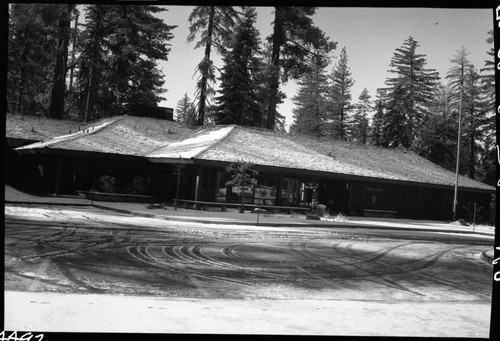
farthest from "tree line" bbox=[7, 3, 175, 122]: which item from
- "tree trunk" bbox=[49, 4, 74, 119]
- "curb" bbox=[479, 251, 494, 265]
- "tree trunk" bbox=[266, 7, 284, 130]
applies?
"curb" bbox=[479, 251, 494, 265]

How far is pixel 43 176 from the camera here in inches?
1171

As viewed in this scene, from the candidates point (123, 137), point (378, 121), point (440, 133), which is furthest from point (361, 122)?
point (123, 137)

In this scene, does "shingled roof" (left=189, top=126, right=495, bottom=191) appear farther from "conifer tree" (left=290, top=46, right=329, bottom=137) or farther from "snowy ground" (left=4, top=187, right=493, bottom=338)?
"conifer tree" (left=290, top=46, right=329, bottom=137)

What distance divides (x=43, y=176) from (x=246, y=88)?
67.7ft

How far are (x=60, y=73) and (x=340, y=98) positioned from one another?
32.1 metres

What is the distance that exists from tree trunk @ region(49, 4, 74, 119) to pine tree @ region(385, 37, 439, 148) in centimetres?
2977

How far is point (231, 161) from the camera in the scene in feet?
89.3

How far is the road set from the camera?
7.27 m

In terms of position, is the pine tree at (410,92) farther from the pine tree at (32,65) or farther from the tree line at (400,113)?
the pine tree at (32,65)

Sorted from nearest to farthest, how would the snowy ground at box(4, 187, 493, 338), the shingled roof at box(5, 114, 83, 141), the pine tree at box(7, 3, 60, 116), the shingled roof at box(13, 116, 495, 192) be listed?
the snowy ground at box(4, 187, 493, 338) → the shingled roof at box(13, 116, 495, 192) → the shingled roof at box(5, 114, 83, 141) → the pine tree at box(7, 3, 60, 116)

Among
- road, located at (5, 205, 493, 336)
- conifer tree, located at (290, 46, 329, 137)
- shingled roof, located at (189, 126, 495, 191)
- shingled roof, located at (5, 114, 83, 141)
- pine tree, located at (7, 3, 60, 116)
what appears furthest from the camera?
conifer tree, located at (290, 46, 329, 137)

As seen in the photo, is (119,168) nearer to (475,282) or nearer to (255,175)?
(255,175)

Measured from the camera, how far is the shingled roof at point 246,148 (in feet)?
94.3

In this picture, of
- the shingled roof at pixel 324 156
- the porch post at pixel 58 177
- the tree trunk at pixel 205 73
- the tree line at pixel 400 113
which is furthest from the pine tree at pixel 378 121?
the porch post at pixel 58 177
